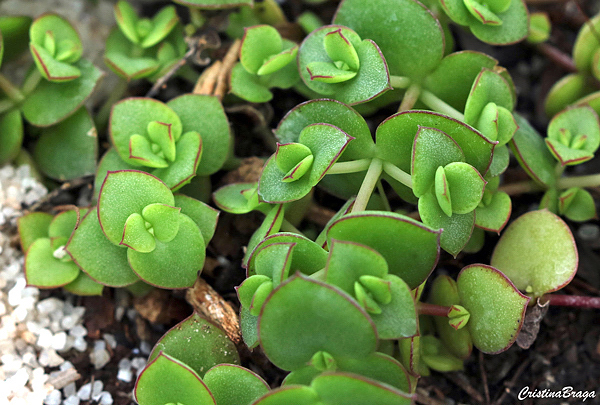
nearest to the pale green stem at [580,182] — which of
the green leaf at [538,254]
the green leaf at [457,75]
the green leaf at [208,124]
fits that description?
the green leaf at [538,254]

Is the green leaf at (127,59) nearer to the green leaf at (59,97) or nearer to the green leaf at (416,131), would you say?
the green leaf at (59,97)

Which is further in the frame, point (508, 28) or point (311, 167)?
point (508, 28)

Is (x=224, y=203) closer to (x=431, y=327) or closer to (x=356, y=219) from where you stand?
(x=356, y=219)

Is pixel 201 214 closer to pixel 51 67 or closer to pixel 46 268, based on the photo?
pixel 46 268

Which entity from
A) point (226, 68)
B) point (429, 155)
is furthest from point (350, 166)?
point (226, 68)

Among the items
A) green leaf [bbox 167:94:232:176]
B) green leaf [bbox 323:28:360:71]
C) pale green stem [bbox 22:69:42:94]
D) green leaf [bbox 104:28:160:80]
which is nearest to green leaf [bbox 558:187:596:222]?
green leaf [bbox 323:28:360:71]

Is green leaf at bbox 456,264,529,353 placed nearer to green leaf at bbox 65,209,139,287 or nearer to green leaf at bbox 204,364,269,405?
green leaf at bbox 204,364,269,405

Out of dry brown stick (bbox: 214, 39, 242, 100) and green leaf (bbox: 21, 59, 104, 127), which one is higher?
dry brown stick (bbox: 214, 39, 242, 100)
